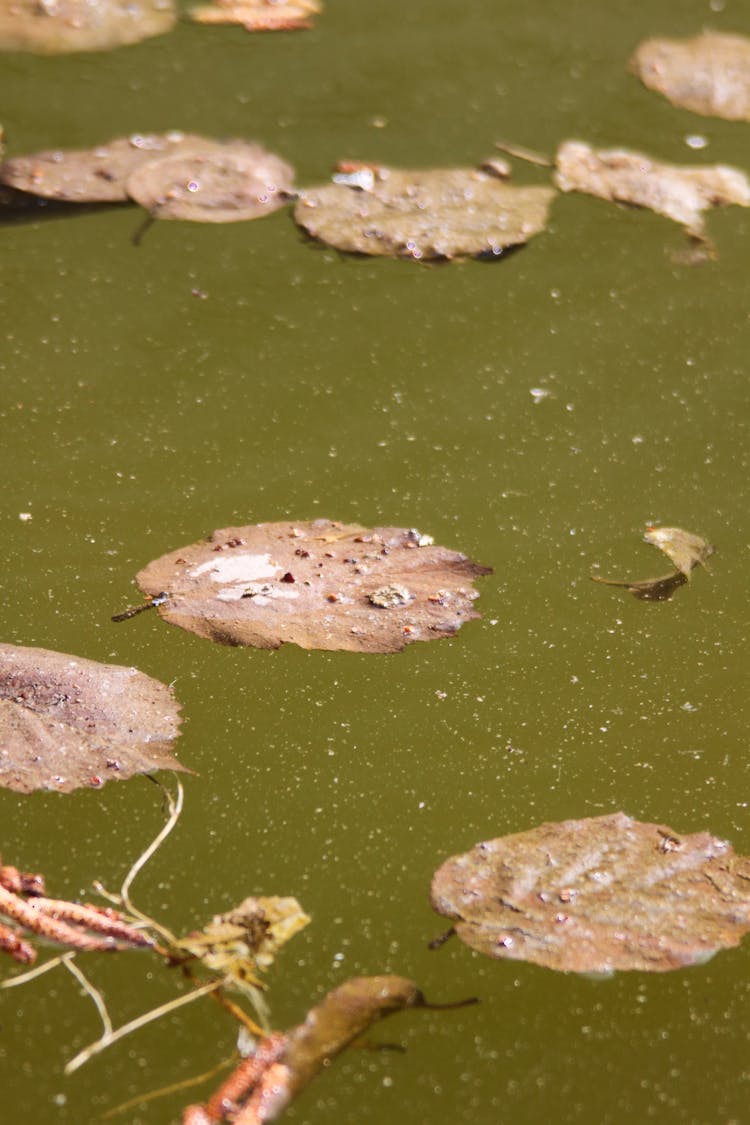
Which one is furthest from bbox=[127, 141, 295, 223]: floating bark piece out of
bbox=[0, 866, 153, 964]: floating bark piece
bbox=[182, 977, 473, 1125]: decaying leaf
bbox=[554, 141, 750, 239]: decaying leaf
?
bbox=[182, 977, 473, 1125]: decaying leaf

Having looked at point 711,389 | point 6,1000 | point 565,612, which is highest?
point 711,389

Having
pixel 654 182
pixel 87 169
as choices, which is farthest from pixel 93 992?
pixel 654 182

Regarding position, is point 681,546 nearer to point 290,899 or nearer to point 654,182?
point 290,899

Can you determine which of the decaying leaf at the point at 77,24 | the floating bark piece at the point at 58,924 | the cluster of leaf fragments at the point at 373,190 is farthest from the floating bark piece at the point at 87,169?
the floating bark piece at the point at 58,924

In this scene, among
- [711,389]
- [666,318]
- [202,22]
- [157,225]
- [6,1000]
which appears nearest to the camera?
[6,1000]

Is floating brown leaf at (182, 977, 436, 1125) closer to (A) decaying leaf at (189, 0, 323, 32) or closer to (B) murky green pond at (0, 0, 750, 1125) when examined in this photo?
(B) murky green pond at (0, 0, 750, 1125)

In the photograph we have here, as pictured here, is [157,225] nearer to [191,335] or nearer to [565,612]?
[191,335]

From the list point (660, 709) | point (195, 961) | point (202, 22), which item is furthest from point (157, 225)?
point (195, 961)
